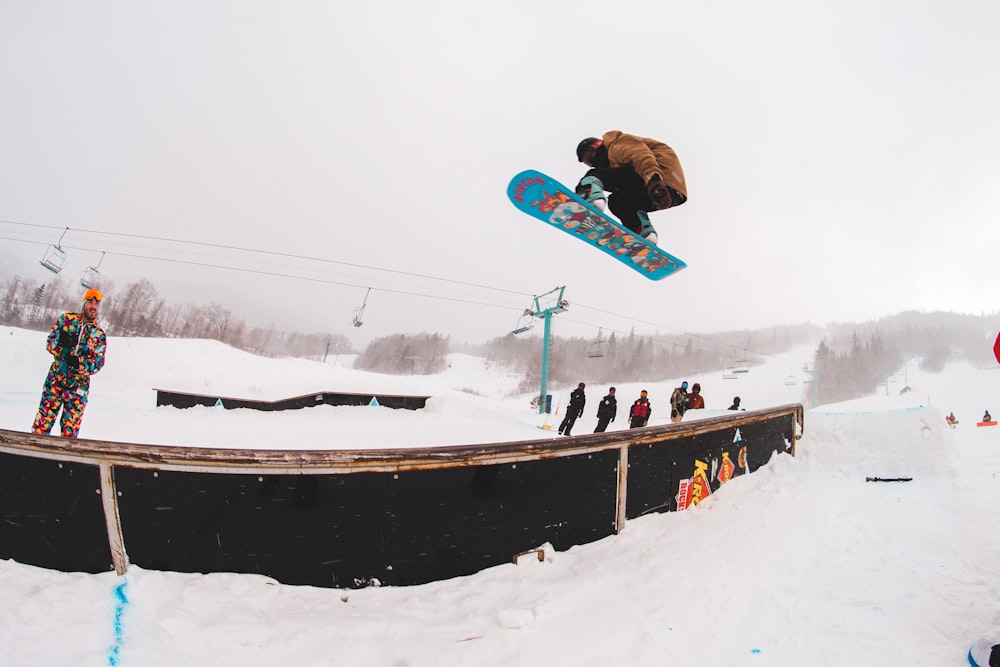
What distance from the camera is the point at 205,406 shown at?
32.6ft

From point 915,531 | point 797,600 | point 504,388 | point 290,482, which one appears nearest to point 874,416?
point 915,531

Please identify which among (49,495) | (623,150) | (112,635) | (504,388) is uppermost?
(623,150)

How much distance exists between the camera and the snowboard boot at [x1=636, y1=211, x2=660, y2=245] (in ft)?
15.7

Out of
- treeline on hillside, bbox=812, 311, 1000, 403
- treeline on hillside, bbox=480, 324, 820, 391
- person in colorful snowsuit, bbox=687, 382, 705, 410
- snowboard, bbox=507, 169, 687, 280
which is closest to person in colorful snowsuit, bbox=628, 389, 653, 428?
person in colorful snowsuit, bbox=687, 382, 705, 410

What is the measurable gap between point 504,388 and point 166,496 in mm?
67208

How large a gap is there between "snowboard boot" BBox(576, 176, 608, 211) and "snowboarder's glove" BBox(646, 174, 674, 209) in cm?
78

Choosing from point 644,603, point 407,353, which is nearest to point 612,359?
point 407,353

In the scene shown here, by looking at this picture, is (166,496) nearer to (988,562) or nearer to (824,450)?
(988,562)

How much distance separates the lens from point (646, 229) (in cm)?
492

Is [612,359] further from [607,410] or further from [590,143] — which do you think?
[590,143]

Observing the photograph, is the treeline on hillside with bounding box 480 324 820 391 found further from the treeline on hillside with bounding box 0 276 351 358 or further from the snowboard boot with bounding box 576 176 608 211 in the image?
the snowboard boot with bounding box 576 176 608 211

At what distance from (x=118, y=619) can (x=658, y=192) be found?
4402 millimetres

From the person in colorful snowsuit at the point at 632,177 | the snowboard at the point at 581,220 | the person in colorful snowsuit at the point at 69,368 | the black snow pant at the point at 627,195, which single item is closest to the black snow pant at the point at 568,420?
the snowboard at the point at 581,220

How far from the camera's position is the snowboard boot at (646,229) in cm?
477
